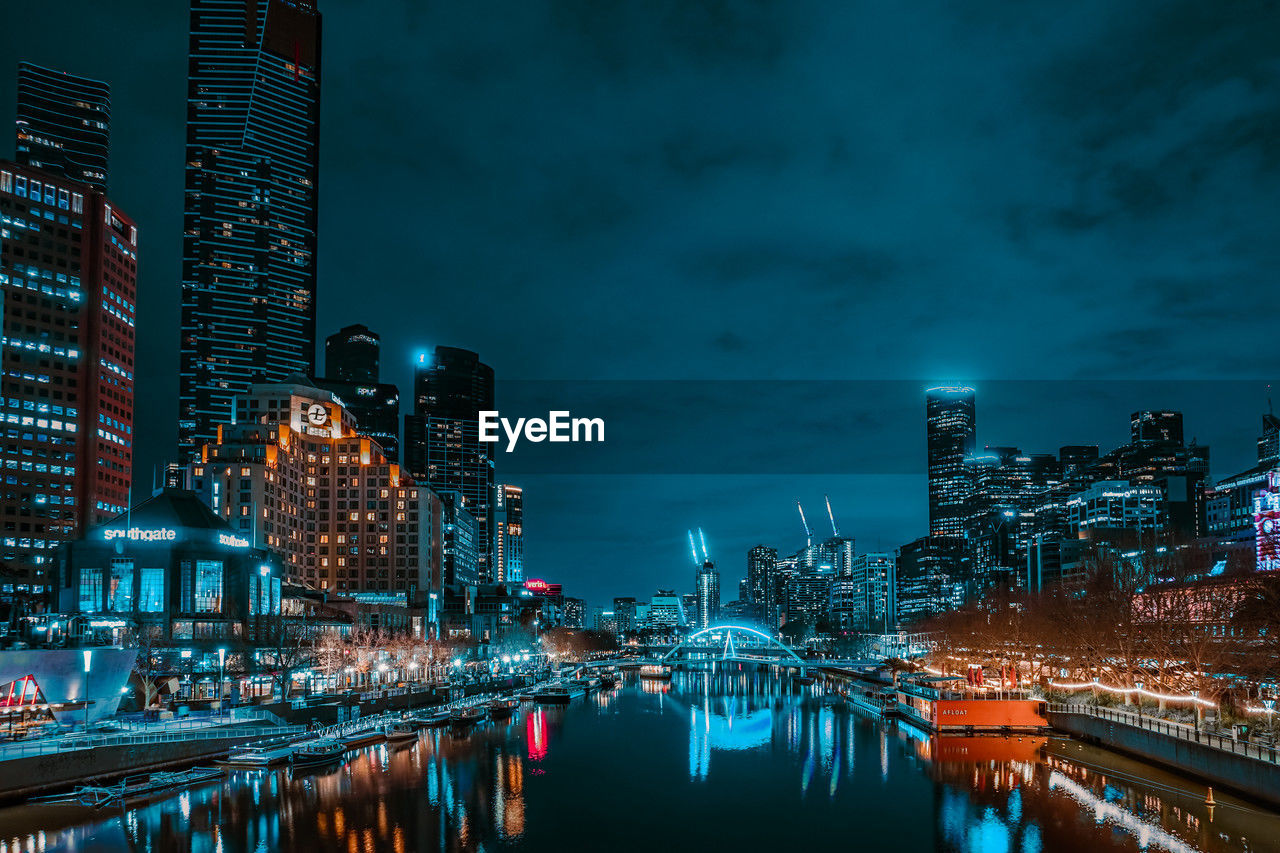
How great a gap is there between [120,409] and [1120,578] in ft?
478

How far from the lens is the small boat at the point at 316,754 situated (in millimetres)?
68750

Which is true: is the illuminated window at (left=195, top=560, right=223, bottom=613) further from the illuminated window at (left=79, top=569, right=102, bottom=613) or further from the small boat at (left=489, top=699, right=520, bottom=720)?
the small boat at (left=489, top=699, right=520, bottom=720)

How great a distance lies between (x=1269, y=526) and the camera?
113625 mm

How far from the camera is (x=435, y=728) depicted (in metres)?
94.6

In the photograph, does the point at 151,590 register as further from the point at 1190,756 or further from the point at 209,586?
the point at 1190,756

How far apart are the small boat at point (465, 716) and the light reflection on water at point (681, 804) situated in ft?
19.1

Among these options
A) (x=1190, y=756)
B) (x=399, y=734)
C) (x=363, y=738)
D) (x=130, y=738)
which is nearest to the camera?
(x=1190, y=756)

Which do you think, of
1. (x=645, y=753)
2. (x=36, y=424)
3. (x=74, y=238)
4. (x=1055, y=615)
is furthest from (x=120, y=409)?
(x=1055, y=615)

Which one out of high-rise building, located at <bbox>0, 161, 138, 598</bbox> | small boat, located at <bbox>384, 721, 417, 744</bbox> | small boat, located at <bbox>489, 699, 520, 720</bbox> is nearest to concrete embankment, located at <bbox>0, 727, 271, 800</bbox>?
small boat, located at <bbox>384, 721, 417, 744</bbox>

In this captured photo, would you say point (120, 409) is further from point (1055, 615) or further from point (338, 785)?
point (1055, 615)

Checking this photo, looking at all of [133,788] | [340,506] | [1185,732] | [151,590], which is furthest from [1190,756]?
[340,506]

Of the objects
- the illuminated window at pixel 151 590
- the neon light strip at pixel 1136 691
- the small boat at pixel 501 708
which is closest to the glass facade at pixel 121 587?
the illuminated window at pixel 151 590

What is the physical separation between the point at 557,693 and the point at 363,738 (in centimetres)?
5238

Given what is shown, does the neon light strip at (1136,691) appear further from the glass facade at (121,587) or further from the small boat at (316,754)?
the glass facade at (121,587)
